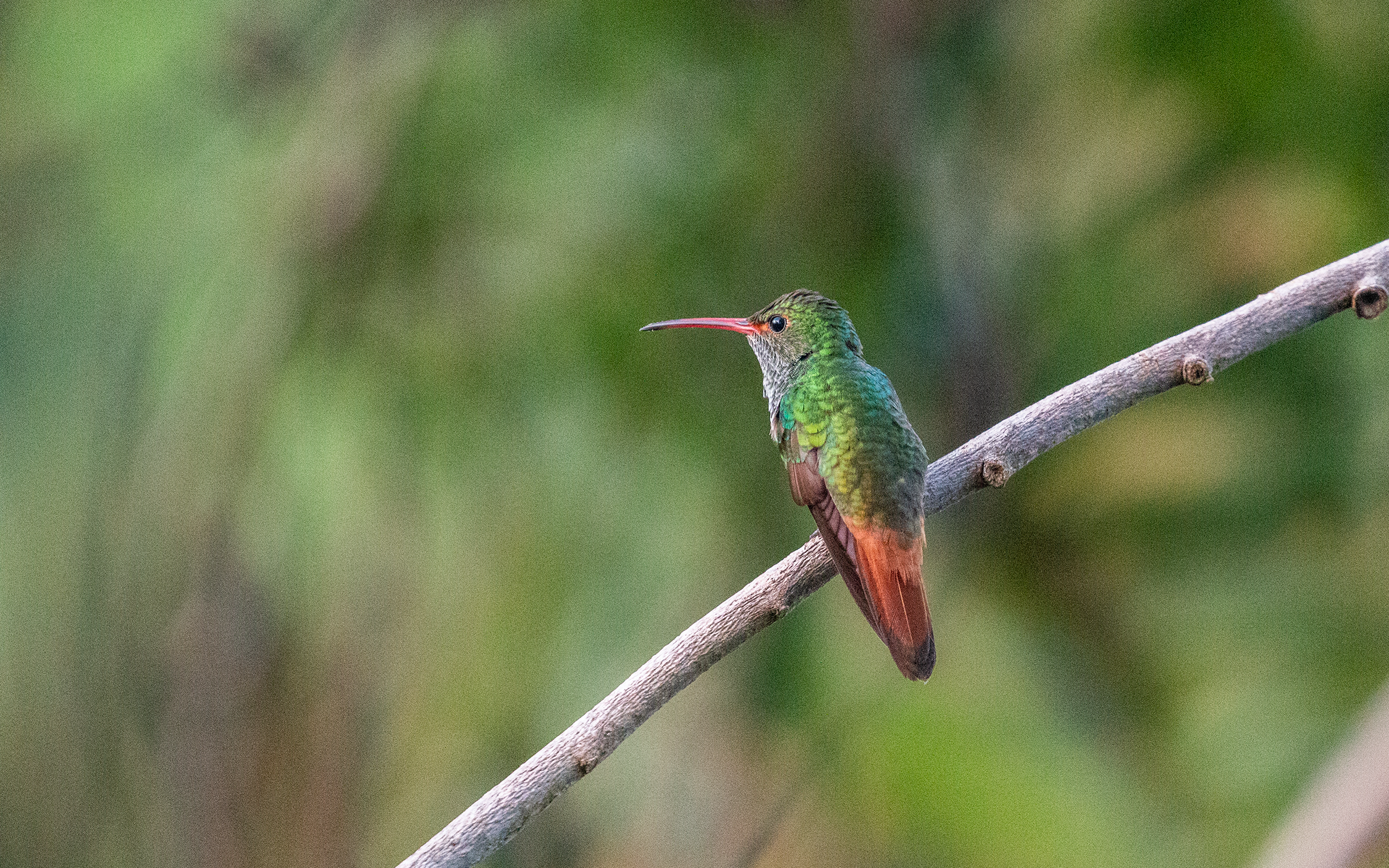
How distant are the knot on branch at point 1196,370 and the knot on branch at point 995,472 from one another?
24 cm

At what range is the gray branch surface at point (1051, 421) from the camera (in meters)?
1.23

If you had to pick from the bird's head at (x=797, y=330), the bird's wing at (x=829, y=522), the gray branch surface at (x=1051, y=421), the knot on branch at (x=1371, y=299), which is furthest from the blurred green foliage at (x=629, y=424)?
the knot on branch at (x=1371, y=299)

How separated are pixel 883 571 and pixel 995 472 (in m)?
0.21

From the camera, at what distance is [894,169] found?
3039 mm

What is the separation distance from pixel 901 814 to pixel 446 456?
1.29 meters

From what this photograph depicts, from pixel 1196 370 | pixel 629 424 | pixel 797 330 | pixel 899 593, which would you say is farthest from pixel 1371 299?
pixel 629 424

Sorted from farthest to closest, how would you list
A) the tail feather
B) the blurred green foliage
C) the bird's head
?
the blurred green foliage, the bird's head, the tail feather

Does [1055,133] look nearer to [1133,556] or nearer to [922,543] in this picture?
[1133,556]

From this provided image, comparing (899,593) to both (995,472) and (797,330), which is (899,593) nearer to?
(995,472)

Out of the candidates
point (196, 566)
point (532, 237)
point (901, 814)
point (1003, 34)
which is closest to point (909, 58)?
point (1003, 34)

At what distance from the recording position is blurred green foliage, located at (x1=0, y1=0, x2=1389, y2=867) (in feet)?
8.71

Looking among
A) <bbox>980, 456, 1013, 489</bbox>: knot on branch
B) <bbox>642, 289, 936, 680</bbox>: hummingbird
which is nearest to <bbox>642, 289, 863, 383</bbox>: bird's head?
<bbox>642, 289, 936, 680</bbox>: hummingbird

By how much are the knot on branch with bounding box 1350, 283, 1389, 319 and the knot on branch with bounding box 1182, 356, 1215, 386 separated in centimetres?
18

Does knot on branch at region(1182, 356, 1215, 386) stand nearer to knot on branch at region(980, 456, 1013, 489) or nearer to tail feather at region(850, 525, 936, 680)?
knot on branch at region(980, 456, 1013, 489)
